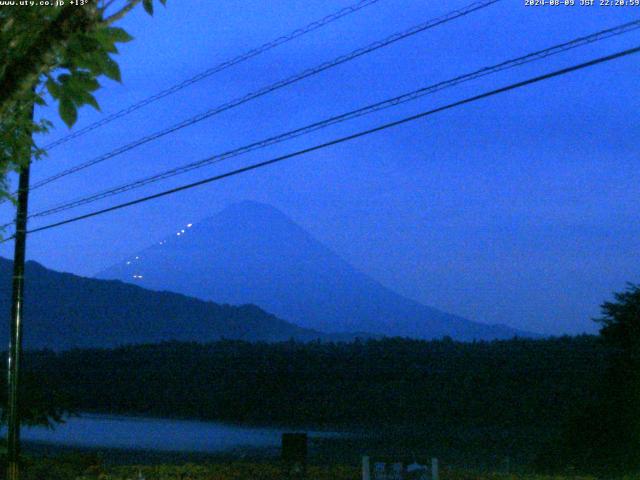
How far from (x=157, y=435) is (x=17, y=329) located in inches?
684

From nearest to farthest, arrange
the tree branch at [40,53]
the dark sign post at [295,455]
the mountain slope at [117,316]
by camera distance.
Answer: the tree branch at [40,53] < the dark sign post at [295,455] < the mountain slope at [117,316]

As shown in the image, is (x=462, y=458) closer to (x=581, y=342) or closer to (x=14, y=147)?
(x=14, y=147)

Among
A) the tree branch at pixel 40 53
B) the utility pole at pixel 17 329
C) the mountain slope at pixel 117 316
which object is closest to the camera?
the tree branch at pixel 40 53

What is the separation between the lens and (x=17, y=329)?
1659 centimetres

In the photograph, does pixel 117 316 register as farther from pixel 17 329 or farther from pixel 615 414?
pixel 615 414

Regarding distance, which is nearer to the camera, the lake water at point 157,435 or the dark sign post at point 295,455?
the dark sign post at point 295,455

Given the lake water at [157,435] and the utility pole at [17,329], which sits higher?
the utility pole at [17,329]

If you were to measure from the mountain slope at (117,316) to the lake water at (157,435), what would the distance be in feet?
301

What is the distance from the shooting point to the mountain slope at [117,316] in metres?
137

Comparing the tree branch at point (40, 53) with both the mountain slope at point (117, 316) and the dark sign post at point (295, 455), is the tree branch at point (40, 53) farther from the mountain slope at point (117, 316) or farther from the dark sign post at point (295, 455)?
the mountain slope at point (117, 316)

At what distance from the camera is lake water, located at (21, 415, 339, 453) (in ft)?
93.8

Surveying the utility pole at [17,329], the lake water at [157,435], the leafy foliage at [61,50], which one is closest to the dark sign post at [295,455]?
the utility pole at [17,329]

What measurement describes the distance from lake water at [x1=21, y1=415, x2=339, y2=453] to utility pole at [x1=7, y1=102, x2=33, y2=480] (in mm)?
10478

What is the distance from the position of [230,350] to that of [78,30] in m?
54.3
